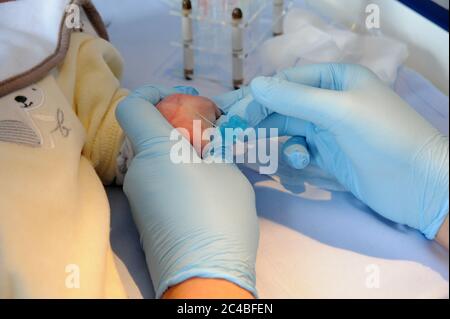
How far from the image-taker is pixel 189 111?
89 centimetres

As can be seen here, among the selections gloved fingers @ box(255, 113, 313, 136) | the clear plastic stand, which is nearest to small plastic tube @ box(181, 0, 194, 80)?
the clear plastic stand

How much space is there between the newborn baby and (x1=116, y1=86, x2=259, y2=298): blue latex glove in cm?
2

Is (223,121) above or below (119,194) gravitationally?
above

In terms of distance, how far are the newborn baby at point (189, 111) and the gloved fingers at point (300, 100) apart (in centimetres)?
9

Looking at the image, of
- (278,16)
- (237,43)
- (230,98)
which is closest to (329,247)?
(230,98)

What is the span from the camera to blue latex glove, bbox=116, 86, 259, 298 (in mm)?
719

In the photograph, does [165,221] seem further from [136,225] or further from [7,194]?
[7,194]

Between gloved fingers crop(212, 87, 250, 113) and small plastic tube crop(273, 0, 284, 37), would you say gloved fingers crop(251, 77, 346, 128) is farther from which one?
small plastic tube crop(273, 0, 284, 37)

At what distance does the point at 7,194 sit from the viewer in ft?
2.56

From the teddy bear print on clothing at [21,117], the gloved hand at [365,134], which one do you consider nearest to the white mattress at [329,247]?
the gloved hand at [365,134]

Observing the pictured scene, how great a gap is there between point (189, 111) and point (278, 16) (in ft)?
1.29

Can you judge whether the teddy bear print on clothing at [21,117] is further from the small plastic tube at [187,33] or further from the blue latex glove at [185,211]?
the small plastic tube at [187,33]

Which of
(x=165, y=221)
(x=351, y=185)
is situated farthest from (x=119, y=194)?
(x=351, y=185)
